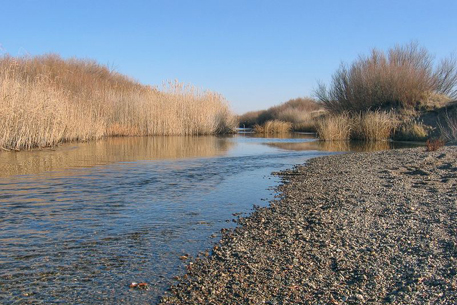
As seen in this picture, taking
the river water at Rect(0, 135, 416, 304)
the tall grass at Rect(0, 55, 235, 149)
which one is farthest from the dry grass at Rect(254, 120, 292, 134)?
the river water at Rect(0, 135, 416, 304)

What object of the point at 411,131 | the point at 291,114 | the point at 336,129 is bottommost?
the point at 411,131

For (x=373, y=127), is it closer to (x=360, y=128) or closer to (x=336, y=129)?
(x=360, y=128)

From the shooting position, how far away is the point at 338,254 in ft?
11.8

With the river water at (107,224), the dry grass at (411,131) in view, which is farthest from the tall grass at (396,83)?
the river water at (107,224)

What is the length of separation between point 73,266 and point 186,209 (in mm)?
2360

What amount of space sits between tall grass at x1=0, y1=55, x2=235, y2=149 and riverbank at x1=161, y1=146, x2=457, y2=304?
10.5m

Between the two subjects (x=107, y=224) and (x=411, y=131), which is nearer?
(x=107, y=224)

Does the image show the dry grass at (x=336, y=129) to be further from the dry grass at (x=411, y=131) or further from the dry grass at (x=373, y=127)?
the dry grass at (x=411, y=131)

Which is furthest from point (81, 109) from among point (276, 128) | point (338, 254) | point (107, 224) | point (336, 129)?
point (276, 128)

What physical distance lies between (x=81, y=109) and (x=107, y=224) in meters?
16.1

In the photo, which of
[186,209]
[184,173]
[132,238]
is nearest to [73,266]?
[132,238]

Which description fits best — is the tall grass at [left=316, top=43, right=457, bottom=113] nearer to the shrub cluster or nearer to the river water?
the shrub cluster

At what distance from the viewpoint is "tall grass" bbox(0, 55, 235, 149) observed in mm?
12914

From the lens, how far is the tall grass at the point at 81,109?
12.9 metres
